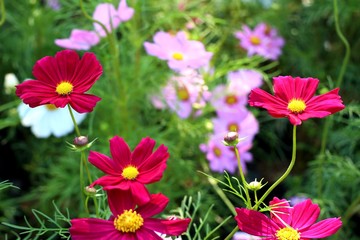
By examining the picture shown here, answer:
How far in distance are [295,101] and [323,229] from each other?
0.51ft

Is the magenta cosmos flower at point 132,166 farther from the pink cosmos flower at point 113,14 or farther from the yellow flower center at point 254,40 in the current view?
the yellow flower center at point 254,40

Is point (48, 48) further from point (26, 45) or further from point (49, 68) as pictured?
point (49, 68)

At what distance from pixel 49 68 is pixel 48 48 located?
0.95 m

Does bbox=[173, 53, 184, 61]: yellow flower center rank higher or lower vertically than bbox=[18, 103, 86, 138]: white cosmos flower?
higher

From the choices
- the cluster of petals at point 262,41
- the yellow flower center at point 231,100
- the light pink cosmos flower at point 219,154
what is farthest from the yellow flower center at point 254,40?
the light pink cosmos flower at point 219,154

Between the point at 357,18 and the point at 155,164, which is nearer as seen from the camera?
the point at 155,164

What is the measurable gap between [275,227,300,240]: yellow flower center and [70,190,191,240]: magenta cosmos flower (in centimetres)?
11

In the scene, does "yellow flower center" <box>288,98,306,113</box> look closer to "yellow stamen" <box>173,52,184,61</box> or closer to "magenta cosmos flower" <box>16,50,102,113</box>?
"magenta cosmos flower" <box>16,50,102,113</box>

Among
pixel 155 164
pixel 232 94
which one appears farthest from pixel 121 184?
pixel 232 94

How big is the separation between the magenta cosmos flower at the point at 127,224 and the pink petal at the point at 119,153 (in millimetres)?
39

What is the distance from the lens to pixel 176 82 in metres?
1.44

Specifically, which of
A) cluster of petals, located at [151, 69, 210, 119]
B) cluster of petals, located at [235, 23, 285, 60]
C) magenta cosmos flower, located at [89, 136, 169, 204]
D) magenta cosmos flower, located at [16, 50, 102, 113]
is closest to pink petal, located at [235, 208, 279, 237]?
magenta cosmos flower, located at [89, 136, 169, 204]

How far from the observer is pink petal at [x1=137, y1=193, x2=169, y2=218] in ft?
2.44

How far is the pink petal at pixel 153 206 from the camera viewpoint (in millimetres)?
745
